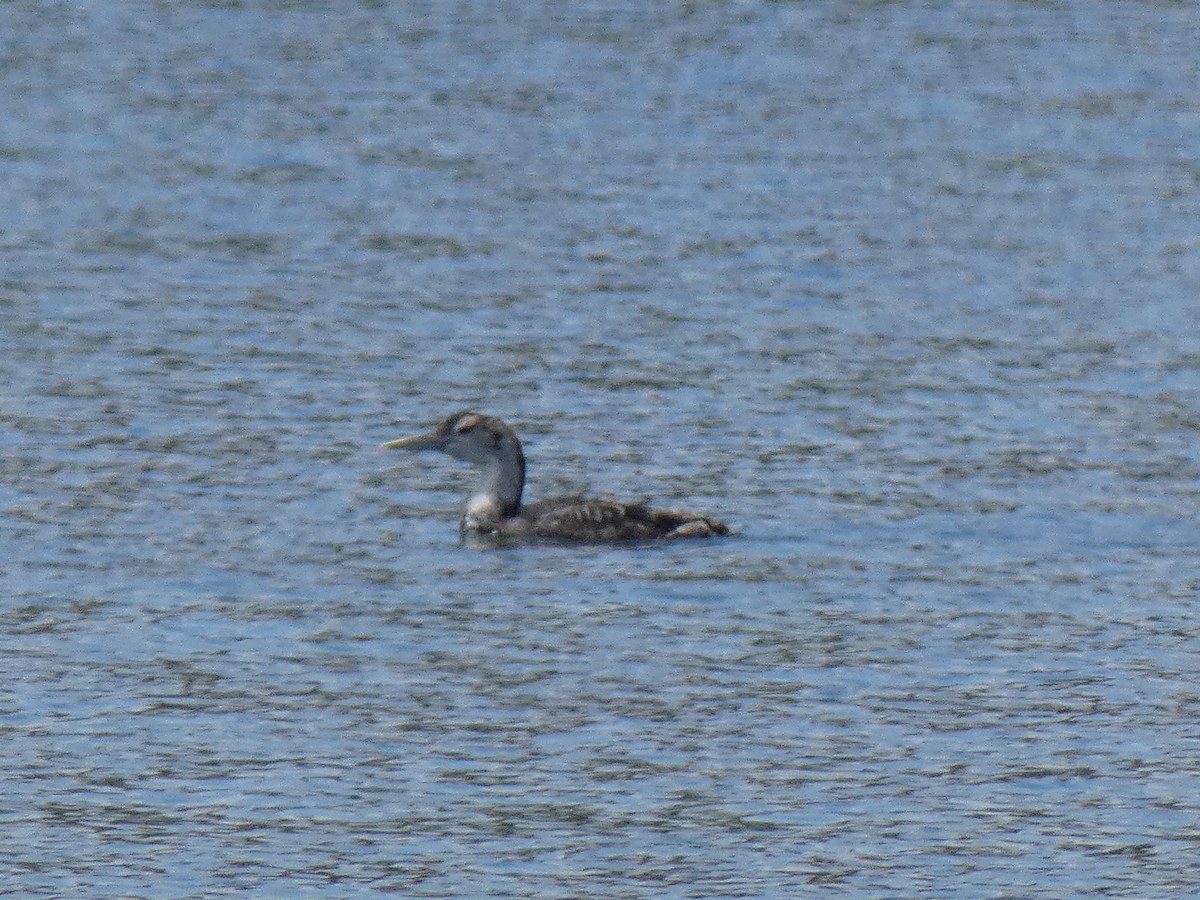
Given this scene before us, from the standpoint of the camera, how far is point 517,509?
1762 cm

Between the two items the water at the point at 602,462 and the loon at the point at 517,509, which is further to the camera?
the loon at the point at 517,509

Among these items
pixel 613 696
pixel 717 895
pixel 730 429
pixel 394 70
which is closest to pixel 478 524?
pixel 730 429

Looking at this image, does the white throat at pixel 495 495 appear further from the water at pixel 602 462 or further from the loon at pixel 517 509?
the water at pixel 602 462

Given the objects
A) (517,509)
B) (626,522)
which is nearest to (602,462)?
(517,509)

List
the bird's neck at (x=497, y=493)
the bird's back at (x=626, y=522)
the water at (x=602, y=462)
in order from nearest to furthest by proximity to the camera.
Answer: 1. the water at (x=602, y=462)
2. the bird's back at (x=626, y=522)
3. the bird's neck at (x=497, y=493)

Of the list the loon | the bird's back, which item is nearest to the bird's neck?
the loon

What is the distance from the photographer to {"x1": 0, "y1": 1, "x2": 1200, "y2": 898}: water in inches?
462

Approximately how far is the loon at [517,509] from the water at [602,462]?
0.60 ft

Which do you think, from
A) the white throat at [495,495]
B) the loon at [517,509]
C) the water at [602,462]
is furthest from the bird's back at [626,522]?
the white throat at [495,495]

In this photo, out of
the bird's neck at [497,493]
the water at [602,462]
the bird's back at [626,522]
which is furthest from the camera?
the bird's neck at [497,493]

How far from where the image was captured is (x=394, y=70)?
115 feet

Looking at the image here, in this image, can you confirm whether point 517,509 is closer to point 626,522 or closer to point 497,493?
point 497,493

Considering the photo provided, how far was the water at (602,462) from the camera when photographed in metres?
11.7

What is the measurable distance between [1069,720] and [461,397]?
8064 millimetres
